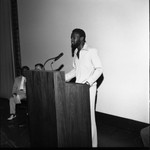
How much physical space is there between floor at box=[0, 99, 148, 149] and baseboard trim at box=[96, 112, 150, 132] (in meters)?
0.02

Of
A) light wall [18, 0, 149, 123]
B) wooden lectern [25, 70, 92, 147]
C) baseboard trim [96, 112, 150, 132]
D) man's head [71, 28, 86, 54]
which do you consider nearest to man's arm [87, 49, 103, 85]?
man's head [71, 28, 86, 54]

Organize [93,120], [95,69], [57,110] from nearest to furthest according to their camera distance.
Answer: [57,110] → [93,120] → [95,69]

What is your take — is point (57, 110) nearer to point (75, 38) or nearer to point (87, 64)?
point (87, 64)

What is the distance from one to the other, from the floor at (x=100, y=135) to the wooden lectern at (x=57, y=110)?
819mm

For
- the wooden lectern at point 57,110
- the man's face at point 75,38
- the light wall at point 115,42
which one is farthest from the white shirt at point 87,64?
the light wall at point 115,42

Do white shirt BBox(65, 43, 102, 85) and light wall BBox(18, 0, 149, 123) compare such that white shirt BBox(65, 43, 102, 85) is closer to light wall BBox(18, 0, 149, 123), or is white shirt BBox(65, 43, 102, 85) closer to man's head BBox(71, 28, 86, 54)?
man's head BBox(71, 28, 86, 54)

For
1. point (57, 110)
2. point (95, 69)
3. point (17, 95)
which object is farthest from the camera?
point (17, 95)

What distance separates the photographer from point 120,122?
372cm

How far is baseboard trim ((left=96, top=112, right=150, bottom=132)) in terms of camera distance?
3.45 metres

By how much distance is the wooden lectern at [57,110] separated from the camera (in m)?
2.10

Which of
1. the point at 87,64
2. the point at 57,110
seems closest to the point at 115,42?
the point at 87,64

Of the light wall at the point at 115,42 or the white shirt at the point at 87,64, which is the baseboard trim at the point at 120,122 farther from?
the white shirt at the point at 87,64

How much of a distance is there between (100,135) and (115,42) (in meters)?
1.40

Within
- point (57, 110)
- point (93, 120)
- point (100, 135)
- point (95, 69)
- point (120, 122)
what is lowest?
point (100, 135)
